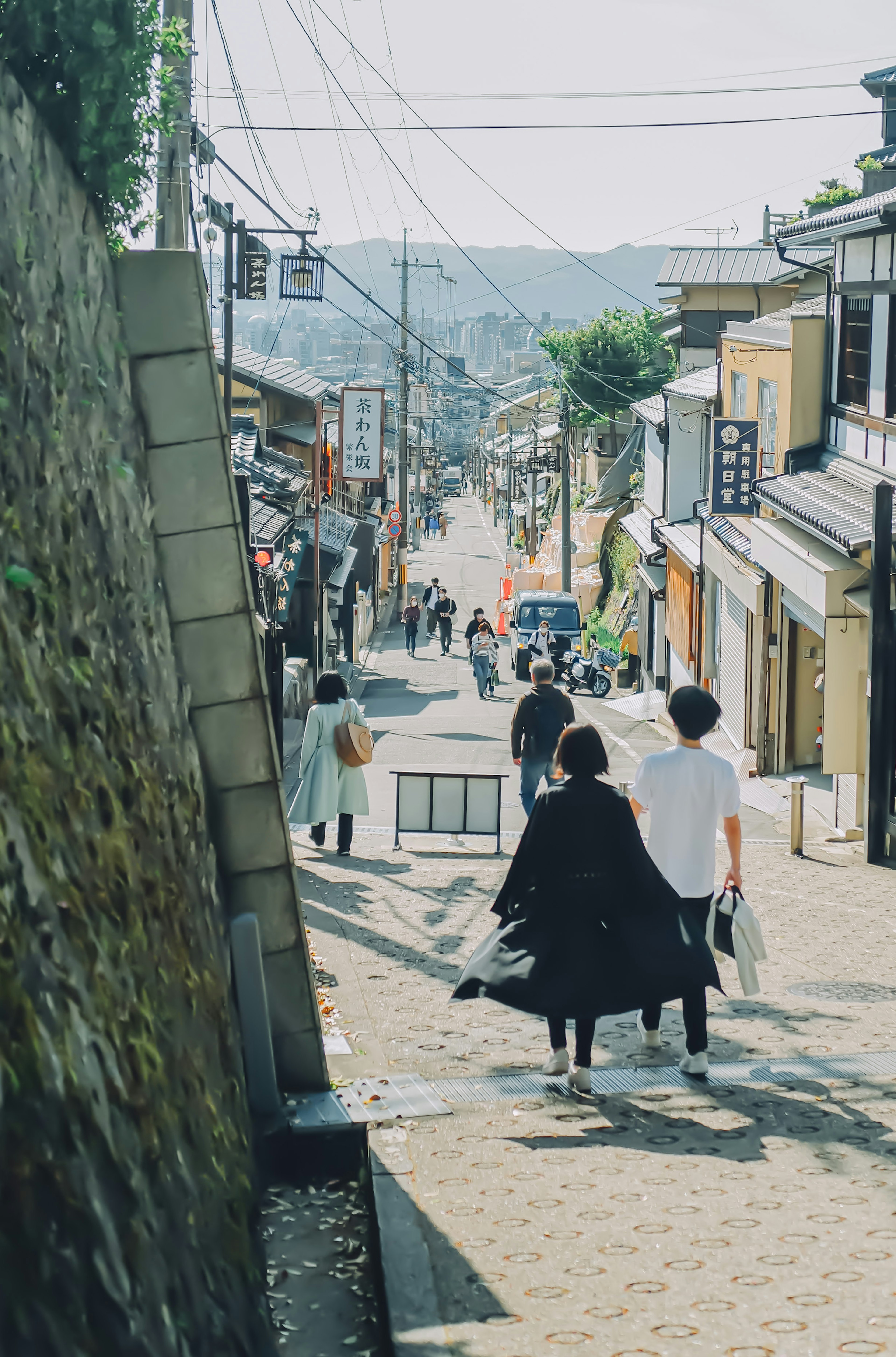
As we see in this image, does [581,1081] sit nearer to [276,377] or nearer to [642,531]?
[642,531]

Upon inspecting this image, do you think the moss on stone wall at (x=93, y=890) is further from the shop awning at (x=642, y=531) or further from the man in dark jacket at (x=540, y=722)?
the shop awning at (x=642, y=531)

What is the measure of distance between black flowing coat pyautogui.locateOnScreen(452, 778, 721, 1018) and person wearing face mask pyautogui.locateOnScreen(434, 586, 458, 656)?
37133 millimetres

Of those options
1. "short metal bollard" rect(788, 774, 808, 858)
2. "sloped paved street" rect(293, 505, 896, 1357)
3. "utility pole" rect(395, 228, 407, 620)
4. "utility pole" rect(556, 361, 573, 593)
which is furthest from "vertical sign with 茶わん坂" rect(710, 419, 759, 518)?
"utility pole" rect(395, 228, 407, 620)

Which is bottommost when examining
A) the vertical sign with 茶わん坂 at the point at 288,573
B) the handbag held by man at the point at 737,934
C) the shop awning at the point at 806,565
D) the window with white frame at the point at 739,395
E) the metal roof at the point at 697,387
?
the handbag held by man at the point at 737,934

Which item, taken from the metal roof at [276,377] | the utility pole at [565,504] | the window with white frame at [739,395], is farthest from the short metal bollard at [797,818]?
the utility pole at [565,504]

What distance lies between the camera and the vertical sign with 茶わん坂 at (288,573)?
23.2 meters

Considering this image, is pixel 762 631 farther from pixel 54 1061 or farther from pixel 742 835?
pixel 54 1061

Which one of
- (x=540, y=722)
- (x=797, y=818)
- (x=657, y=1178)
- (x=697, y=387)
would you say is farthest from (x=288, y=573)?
(x=657, y=1178)

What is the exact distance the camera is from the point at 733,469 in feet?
70.8

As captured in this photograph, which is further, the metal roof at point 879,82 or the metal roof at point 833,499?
the metal roof at point 879,82

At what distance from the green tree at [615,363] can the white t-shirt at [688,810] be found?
5479 centimetres

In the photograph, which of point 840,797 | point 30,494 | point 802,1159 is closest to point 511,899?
point 802,1159

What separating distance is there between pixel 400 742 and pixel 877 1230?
64.7 ft

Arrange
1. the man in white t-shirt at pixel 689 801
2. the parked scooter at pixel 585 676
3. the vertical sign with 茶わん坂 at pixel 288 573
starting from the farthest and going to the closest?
the parked scooter at pixel 585 676, the vertical sign with 茶わん坂 at pixel 288 573, the man in white t-shirt at pixel 689 801
